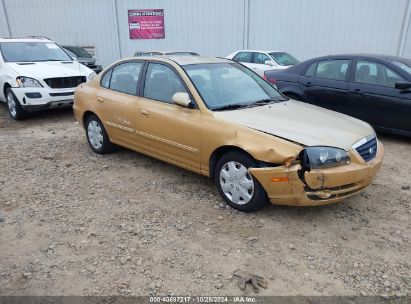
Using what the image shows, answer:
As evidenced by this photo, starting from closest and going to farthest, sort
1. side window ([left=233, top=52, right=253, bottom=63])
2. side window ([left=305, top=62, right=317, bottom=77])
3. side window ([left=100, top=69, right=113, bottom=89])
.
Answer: side window ([left=100, top=69, right=113, bottom=89]), side window ([left=305, top=62, right=317, bottom=77]), side window ([left=233, top=52, right=253, bottom=63])

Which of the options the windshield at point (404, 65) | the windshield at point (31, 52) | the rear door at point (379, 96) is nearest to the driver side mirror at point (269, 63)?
the rear door at point (379, 96)

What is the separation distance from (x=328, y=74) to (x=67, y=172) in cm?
479

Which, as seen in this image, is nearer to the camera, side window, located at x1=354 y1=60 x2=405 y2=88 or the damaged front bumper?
the damaged front bumper

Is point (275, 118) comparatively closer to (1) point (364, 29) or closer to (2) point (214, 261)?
(2) point (214, 261)

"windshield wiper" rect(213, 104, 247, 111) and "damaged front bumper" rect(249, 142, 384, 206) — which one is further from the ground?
"windshield wiper" rect(213, 104, 247, 111)

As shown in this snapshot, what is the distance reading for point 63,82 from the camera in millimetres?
7727

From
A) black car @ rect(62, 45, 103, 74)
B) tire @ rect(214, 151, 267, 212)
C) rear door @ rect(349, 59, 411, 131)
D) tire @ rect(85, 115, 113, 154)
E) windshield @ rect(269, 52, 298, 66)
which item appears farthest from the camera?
black car @ rect(62, 45, 103, 74)

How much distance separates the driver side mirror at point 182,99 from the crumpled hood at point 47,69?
460 cm

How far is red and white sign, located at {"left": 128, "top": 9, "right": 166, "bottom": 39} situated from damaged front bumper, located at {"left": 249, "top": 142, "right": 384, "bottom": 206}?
14.4 m

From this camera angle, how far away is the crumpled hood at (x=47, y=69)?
7.50m

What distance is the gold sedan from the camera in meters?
3.37

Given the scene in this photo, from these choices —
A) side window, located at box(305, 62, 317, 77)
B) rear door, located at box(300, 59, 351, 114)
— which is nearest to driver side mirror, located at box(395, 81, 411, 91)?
rear door, located at box(300, 59, 351, 114)

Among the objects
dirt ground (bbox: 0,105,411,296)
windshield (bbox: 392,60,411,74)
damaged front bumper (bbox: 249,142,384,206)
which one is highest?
windshield (bbox: 392,60,411,74)

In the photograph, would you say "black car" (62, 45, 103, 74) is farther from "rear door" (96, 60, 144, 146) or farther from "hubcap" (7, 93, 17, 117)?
"rear door" (96, 60, 144, 146)
